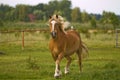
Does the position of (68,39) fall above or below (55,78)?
above

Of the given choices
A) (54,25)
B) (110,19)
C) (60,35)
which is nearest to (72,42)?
(60,35)

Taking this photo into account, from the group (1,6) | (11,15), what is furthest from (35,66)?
(1,6)

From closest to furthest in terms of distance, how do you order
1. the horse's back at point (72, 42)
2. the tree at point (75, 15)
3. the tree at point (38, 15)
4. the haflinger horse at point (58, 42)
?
the haflinger horse at point (58, 42)
the horse's back at point (72, 42)
the tree at point (38, 15)
the tree at point (75, 15)

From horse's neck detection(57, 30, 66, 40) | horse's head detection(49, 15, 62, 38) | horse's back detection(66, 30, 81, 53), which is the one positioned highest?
horse's head detection(49, 15, 62, 38)

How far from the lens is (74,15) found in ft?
336

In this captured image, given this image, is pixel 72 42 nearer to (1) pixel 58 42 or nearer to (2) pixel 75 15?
(1) pixel 58 42

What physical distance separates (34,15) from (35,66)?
85.6 metres

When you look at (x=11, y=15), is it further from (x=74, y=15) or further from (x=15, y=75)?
(x=15, y=75)

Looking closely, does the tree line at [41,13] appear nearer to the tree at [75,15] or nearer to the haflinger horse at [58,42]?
the tree at [75,15]

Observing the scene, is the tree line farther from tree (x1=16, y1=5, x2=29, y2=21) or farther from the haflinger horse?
the haflinger horse

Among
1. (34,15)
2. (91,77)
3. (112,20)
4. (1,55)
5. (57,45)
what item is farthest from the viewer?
(34,15)

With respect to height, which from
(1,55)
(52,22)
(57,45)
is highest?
(52,22)

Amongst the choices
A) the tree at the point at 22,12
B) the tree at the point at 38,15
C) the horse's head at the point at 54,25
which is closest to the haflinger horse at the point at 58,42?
the horse's head at the point at 54,25

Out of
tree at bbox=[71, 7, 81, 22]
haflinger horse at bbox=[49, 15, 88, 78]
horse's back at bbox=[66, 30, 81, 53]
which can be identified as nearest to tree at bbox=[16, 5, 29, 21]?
tree at bbox=[71, 7, 81, 22]
